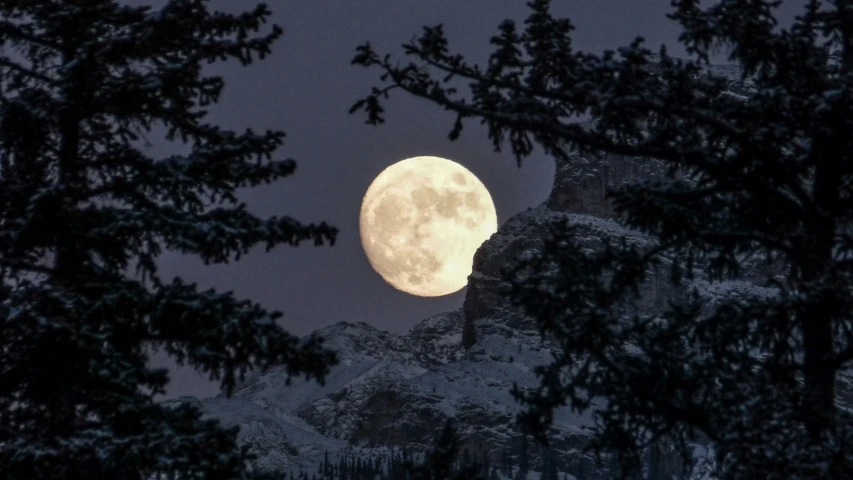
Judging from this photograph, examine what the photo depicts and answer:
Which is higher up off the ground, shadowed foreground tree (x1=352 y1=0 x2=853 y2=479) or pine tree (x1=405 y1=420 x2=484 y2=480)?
shadowed foreground tree (x1=352 y1=0 x2=853 y2=479)

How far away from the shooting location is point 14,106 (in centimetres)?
1491

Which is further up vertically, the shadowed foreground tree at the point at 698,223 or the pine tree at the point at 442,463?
the shadowed foreground tree at the point at 698,223

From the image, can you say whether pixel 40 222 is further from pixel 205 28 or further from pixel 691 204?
pixel 691 204

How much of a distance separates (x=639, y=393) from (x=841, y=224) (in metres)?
2.86

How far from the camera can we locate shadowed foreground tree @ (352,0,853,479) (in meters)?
11.5

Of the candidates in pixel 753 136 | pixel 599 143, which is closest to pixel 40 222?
pixel 599 143

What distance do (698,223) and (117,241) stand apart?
692 centimetres

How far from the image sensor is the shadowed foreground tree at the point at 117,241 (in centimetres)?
1355

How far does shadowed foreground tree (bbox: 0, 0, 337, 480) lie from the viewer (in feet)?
44.4

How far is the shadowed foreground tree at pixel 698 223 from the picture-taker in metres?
11.5

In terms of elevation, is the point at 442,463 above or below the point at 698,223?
below

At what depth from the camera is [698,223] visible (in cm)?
1279

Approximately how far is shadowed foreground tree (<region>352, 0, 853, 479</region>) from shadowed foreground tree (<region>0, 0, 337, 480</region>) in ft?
10.8

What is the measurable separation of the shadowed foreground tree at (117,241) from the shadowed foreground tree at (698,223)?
3299 millimetres
